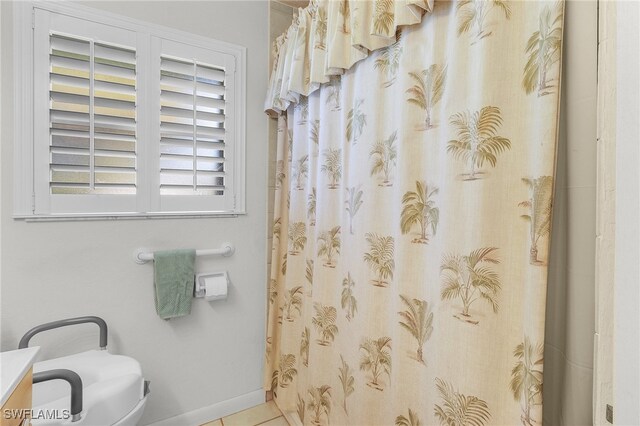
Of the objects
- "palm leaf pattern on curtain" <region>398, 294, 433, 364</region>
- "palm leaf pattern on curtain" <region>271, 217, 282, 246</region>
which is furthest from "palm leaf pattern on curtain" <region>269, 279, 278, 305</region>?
"palm leaf pattern on curtain" <region>398, 294, 433, 364</region>

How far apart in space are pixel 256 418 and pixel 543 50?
219 centimetres

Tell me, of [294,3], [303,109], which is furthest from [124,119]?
[294,3]

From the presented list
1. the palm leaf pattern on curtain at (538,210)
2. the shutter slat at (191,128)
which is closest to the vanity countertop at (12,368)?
the shutter slat at (191,128)

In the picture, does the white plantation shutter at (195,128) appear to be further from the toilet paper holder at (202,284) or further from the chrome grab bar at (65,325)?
the chrome grab bar at (65,325)

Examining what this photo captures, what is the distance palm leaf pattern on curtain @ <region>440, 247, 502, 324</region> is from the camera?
2.68 feet

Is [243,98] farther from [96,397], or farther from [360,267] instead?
[96,397]

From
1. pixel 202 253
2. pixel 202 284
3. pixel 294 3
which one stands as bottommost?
pixel 202 284

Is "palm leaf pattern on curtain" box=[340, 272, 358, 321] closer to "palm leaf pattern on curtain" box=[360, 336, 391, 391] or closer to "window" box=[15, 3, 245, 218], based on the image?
"palm leaf pattern on curtain" box=[360, 336, 391, 391]

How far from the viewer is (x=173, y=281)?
161 centimetres

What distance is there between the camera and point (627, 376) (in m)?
0.38

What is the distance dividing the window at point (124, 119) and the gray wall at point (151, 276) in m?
0.07

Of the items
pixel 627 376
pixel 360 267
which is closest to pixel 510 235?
pixel 627 376

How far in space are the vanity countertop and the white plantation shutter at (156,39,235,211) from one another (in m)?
0.93

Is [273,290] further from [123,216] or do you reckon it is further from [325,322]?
[123,216]
